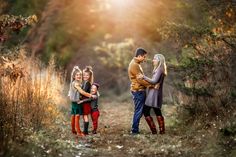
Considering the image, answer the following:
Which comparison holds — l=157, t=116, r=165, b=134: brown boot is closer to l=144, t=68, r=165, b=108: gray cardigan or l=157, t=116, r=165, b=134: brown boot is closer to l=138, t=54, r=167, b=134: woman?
l=138, t=54, r=167, b=134: woman


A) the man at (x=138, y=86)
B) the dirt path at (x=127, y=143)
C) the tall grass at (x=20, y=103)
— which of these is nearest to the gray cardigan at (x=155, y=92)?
the man at (x=138, y=86)

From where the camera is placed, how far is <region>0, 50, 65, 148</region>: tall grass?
30.2ft

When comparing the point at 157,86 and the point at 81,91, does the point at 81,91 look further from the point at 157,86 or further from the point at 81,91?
the point at 157,86

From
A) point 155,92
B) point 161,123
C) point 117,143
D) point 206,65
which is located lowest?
point 117,143

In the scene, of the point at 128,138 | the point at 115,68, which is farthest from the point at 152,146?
the point at 115,68

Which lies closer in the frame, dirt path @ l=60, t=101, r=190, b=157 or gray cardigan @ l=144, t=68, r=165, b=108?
dirt path @ l=60, t=101, r=190, b=157

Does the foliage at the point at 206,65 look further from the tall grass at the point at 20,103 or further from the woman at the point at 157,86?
the tall grass at the point at 20,103

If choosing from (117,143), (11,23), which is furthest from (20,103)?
(117,143)

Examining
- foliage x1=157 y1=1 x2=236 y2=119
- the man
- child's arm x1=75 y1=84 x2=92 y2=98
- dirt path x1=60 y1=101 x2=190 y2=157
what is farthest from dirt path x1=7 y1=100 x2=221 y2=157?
child's arm x1=75 y1=84 x2=92 y2=98

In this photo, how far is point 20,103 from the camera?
428 inches

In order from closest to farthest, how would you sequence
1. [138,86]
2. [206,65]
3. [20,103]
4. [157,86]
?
[20,103]
[206,65]
[157,86]
[138,86]

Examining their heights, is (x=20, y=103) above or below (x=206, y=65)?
below

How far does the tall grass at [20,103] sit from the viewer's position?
363 inches

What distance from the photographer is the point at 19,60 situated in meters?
13.0
